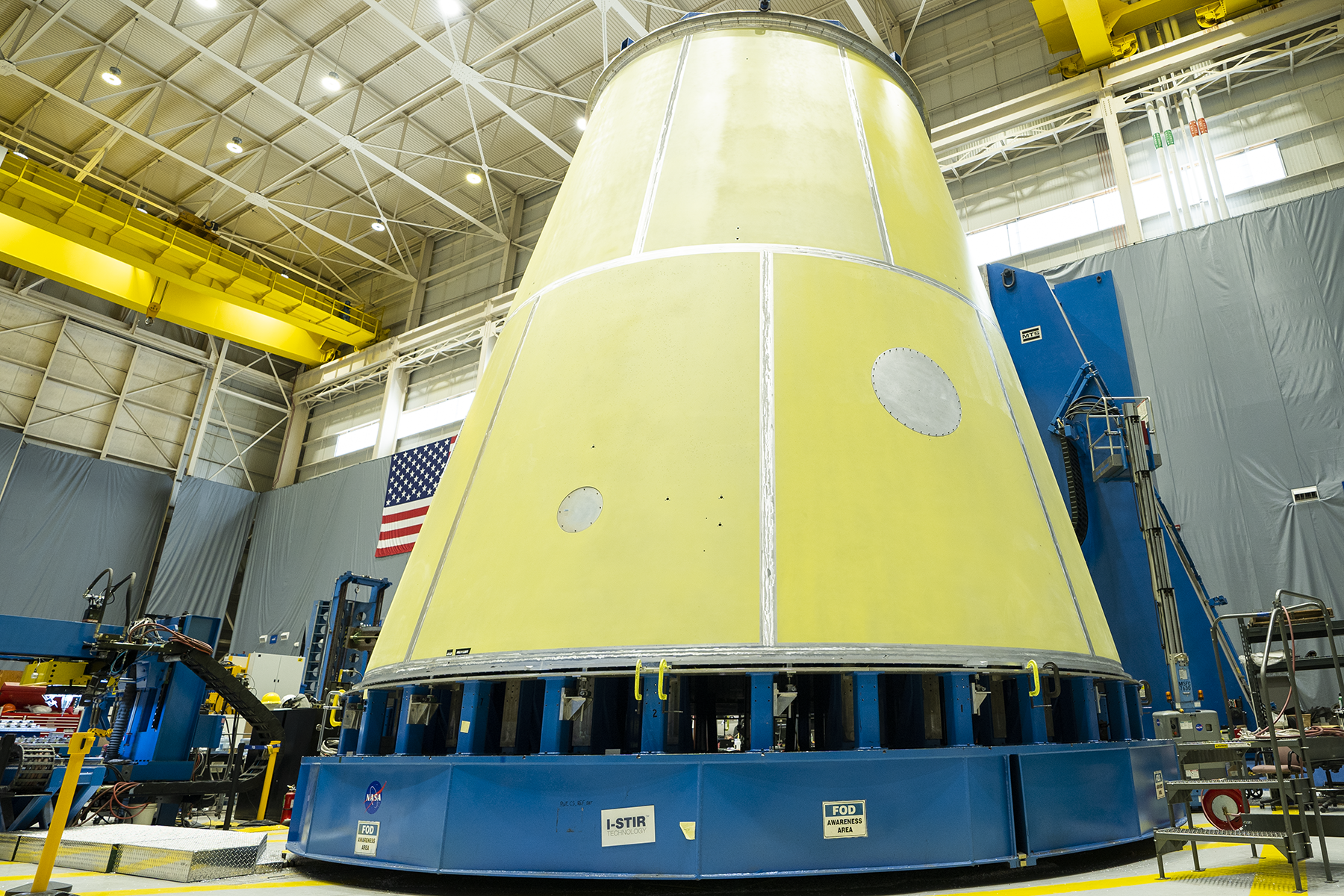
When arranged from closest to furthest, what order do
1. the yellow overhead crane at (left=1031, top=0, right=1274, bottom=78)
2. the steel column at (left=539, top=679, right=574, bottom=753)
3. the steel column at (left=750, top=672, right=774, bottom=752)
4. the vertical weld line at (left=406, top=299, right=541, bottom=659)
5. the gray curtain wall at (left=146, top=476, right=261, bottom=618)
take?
the steel column at (left=750, top=672, right=774, bottom=752) < the steel column at (left=539, top=679, right=574, bottom=753) < the vertical weld line at (left=406, top=299, right=541, bottom=659) < the yellow overhead crane at (left=1031, top=0, right=1274, bottom=78) < the gray curtain wall at (left=146, top=476, right=261, bottom=618)

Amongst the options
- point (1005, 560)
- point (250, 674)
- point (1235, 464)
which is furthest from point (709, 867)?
point (250, 674)

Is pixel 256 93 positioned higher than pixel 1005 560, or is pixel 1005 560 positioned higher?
pixel 256 93

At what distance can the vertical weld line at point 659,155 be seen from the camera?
4398 millimetres

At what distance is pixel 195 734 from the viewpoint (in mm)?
9047

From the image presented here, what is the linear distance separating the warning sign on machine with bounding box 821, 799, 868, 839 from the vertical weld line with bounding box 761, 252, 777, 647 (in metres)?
0.61

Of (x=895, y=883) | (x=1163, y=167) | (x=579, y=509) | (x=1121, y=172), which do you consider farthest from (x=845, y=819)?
(x=1163, y=167)

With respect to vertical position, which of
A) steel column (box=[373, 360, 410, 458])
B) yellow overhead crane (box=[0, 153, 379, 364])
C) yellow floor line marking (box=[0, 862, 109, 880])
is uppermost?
yellow overhead crane (box=[0, 153, 379, 364])

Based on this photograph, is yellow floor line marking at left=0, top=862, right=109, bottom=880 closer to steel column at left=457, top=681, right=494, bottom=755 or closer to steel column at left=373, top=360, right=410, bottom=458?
steel column at left=457, top=681, right=494, bottom=755

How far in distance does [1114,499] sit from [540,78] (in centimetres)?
1691

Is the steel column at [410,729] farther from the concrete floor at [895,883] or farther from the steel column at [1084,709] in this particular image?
the steel column at [1084,709]

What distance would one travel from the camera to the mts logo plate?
2811 mm

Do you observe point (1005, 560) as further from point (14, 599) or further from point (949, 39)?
point (14, 599)

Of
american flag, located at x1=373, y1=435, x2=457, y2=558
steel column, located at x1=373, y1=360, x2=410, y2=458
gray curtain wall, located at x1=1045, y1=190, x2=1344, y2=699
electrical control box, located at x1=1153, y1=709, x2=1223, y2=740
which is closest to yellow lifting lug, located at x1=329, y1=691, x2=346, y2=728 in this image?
electrical control box, located at x1=1153, y1=709, x2=1223, y2=740

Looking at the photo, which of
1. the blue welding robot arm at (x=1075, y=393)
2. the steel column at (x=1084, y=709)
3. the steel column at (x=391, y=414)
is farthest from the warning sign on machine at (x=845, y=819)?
the steel column at (x=391, y=414)
